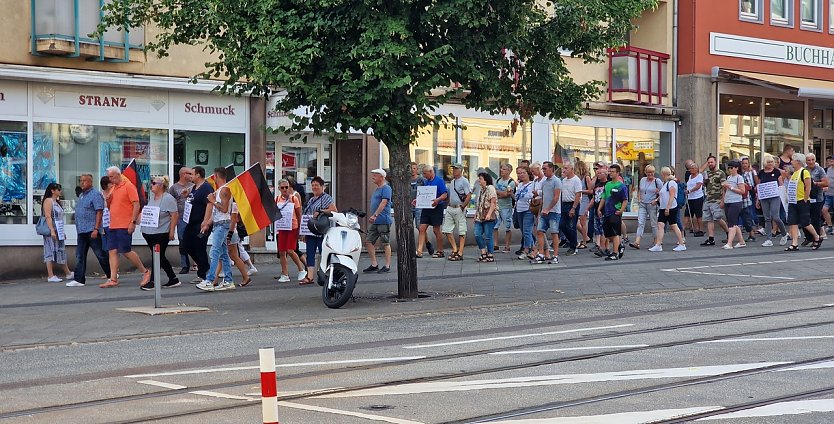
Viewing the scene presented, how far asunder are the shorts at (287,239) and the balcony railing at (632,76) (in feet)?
42.7

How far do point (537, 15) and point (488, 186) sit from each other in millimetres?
6357

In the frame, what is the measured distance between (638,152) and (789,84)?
4196 millimetres

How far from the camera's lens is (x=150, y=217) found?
18094 millimetres

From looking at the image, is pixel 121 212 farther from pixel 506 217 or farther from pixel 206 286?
pixel 506 217

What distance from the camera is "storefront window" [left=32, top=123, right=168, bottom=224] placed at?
20922mm

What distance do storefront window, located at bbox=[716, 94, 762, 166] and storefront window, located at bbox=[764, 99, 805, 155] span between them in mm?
395

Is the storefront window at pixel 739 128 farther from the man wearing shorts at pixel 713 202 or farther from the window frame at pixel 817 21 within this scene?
the man wearing shorts at pixel 713 202

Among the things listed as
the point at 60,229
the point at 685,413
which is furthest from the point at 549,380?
the point at 60,229

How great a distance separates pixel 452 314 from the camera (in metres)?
14.4

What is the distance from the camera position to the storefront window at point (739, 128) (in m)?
32.5

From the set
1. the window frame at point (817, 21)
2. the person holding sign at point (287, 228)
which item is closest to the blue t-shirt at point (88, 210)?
the person holding sign at point (287, 228)

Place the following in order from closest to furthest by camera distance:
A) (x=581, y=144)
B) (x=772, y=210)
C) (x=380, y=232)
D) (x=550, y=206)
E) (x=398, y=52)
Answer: (x=398, y=52) → (x=380, y=232) → (x=550, y=206) → (x=772, y=210) → (x=581, y=144)

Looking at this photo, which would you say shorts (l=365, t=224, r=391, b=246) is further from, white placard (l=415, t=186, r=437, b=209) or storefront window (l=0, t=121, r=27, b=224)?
storefront window (l=0, t=121, r=27, b=224)

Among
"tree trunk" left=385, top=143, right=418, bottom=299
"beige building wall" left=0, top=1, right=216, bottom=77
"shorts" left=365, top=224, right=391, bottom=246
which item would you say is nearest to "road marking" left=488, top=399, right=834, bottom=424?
"tree trunk" left=385, top=143, right=418, bottom=299
